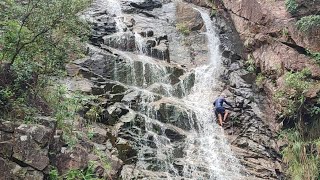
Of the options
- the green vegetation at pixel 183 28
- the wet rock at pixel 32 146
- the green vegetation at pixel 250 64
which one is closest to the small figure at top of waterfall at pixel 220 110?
the green vegetation at pixel 250 64

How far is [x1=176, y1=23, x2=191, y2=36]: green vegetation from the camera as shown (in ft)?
61.6

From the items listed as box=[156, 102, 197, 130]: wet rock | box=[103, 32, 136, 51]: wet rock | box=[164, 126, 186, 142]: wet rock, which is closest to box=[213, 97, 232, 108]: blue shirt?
box=[156, 102, 197, 130]: wet rock

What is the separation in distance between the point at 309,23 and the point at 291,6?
4.72 ft

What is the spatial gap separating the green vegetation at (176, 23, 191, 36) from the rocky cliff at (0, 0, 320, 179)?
0.05 metres

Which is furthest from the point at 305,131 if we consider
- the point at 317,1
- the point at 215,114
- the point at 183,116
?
the point at 317,1

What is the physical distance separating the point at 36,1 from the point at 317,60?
32.2 ft

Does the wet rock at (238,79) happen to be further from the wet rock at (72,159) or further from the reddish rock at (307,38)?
the wet rock at (72,159)

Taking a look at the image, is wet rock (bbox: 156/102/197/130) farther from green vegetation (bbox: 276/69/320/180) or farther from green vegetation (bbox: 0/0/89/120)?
green vegetation (bbox: 0/0/89/120)

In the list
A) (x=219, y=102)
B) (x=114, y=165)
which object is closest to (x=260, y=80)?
(x=219, y=102)

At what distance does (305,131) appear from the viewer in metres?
12.8

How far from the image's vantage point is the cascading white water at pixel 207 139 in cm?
1105

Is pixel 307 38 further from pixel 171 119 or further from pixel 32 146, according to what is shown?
pixel 32 146

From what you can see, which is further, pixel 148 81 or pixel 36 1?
pixel 148 81

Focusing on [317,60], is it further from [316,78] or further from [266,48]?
[266,48]
